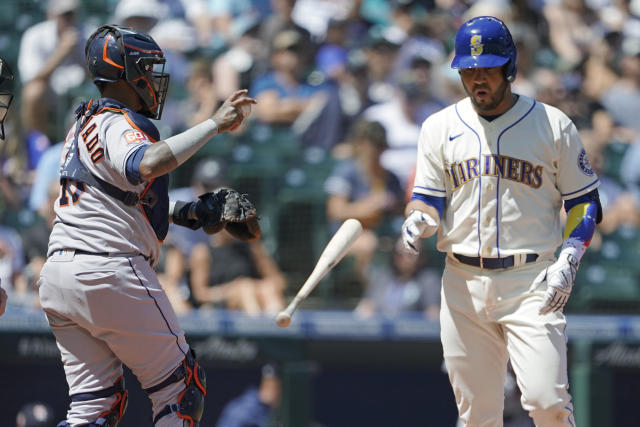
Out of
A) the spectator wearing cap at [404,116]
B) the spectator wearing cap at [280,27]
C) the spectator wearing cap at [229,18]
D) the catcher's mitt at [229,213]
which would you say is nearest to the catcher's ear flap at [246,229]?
the catcher's mitt at [229,213]

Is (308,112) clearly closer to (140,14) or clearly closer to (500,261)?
(140,14)

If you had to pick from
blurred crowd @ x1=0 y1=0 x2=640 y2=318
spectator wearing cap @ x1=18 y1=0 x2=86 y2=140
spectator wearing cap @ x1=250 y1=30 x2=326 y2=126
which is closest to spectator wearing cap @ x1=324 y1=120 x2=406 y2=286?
blurred crowd @ x1=0 y1=0 x2=640 y2=318

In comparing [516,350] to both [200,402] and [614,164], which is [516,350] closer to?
[200,402]

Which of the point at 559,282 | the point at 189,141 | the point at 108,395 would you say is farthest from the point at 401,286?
the point at 189,141

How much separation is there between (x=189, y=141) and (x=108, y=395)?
1030 mm

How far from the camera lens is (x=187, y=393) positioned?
3656mm

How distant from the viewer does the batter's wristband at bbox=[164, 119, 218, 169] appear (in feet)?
11.2

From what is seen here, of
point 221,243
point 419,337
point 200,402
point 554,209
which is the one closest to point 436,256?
point 419,337

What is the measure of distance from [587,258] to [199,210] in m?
4.02

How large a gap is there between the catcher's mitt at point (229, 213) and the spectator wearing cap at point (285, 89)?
4035 mm

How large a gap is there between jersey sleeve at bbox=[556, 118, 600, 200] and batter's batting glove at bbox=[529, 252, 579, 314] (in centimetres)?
30

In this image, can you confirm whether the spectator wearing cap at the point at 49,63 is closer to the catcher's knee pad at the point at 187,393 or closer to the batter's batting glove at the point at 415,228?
the catcher's knee pad at the point at 187,393

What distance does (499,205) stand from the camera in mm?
3891

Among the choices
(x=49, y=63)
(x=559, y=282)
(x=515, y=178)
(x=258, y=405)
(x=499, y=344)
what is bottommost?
(x=258, y=405)
